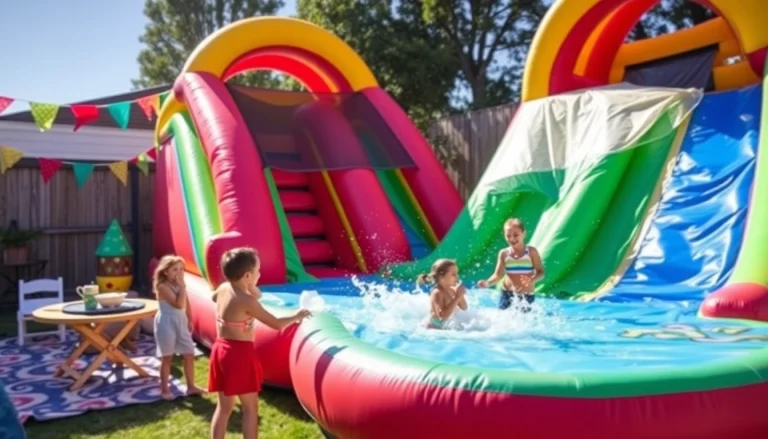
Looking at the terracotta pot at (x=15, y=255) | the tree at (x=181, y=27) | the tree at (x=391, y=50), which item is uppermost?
the tree at (x=181, y=27)

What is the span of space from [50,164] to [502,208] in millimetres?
5404

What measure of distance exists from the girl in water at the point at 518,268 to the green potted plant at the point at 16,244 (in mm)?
5810

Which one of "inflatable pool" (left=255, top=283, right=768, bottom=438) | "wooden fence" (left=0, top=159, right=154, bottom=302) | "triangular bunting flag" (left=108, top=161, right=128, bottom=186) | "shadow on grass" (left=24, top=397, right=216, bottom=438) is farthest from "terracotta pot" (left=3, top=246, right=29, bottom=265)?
"inflatable pool" (left=255, top=283, right=768, bottom=438)

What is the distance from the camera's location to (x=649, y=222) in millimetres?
5008

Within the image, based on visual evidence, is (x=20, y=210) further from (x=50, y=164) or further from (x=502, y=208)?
(x=502, y=208)

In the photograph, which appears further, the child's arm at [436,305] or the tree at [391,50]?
the tree at [391,50]

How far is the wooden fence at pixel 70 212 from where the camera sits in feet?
27.0

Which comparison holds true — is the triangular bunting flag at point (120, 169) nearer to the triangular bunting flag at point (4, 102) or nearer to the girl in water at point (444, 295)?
the triangular bunting flag at point (4, 102)

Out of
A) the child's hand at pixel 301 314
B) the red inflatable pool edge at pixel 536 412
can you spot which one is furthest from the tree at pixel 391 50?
the red inflatable pool edge at pixel 536 412

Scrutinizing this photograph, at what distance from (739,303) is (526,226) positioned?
209 centimetres

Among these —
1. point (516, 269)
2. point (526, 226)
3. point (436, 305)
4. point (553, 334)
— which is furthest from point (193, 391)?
point (526, 226)

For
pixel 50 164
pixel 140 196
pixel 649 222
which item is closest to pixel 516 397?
pixel 649 222

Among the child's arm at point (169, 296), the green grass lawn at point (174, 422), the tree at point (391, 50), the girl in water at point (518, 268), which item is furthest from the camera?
the tree at point (391, 50)

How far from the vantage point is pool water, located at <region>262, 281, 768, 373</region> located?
2.92m
